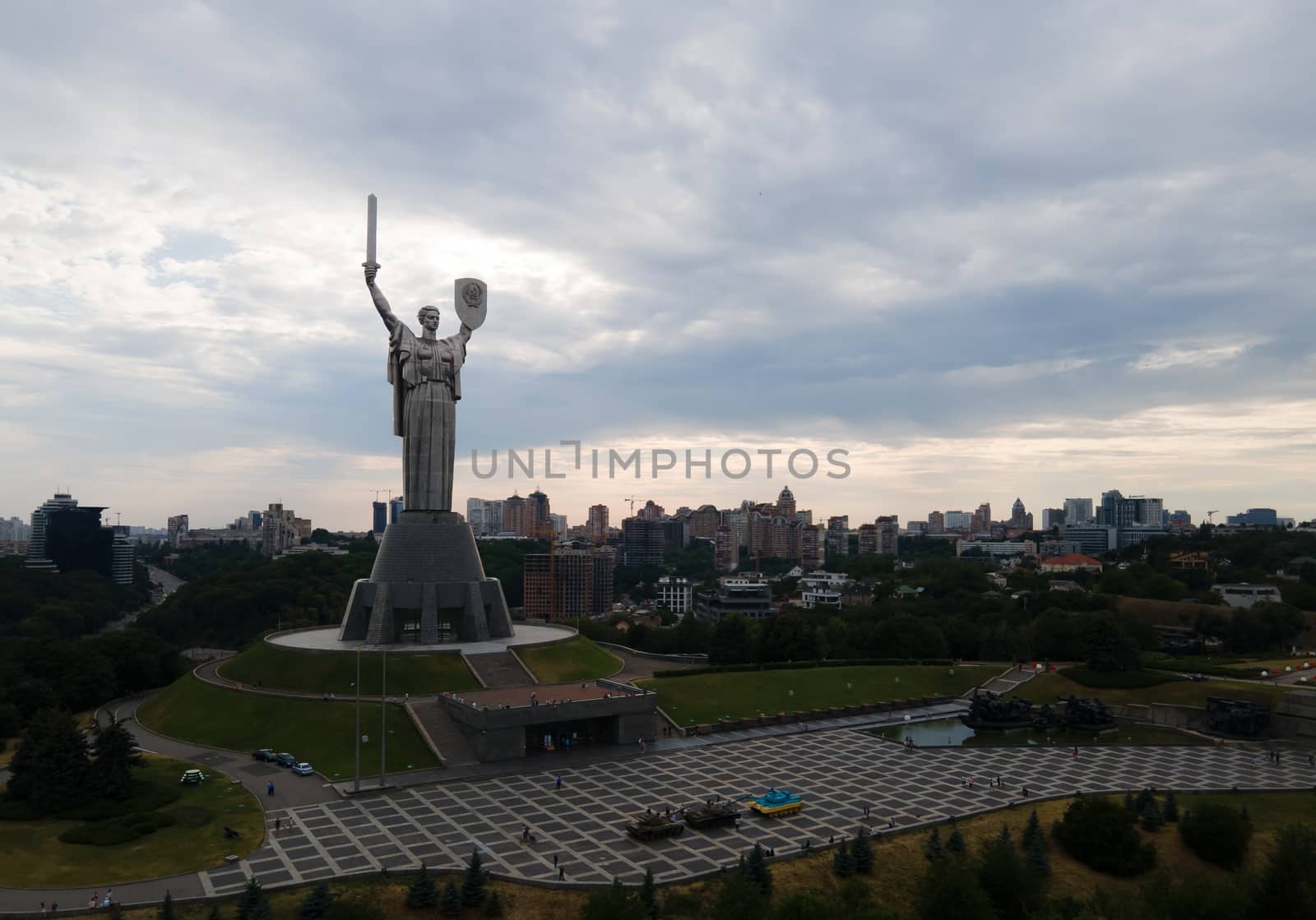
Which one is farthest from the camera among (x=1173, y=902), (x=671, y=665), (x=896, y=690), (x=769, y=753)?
(x=671, y=665)

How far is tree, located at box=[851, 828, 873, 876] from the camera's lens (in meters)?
29.5

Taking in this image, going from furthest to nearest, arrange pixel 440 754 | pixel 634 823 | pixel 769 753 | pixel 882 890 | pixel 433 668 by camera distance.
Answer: pixel 433 668, pixel 769 753, pixel 440 754, pixel 634 823, pixel 882 890

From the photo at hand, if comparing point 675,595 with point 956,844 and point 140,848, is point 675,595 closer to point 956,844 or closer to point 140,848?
point 956,844

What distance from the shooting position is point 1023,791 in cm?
3803

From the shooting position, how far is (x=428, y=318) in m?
59.5

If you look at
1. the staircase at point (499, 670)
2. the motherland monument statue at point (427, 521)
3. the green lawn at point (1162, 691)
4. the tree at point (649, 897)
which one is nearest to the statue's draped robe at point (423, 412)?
the motherland monument statue at point (427, 521)

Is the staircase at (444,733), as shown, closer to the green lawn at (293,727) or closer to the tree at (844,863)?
the green lawn at (293,727)

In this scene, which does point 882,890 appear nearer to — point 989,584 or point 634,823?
point 634,823

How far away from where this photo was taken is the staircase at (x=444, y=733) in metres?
41.8

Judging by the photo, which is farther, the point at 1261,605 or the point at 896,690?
the point at 1261,605

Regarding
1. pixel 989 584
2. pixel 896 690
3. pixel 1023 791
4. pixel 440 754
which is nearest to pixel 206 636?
pixel 440 754

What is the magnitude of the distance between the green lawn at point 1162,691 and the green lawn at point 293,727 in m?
38.7

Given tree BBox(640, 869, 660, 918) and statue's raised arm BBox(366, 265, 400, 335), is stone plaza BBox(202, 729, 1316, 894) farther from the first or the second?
statue's raised arm BBox(366, 265, 400, 335)

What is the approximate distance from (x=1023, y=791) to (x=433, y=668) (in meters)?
31.0
